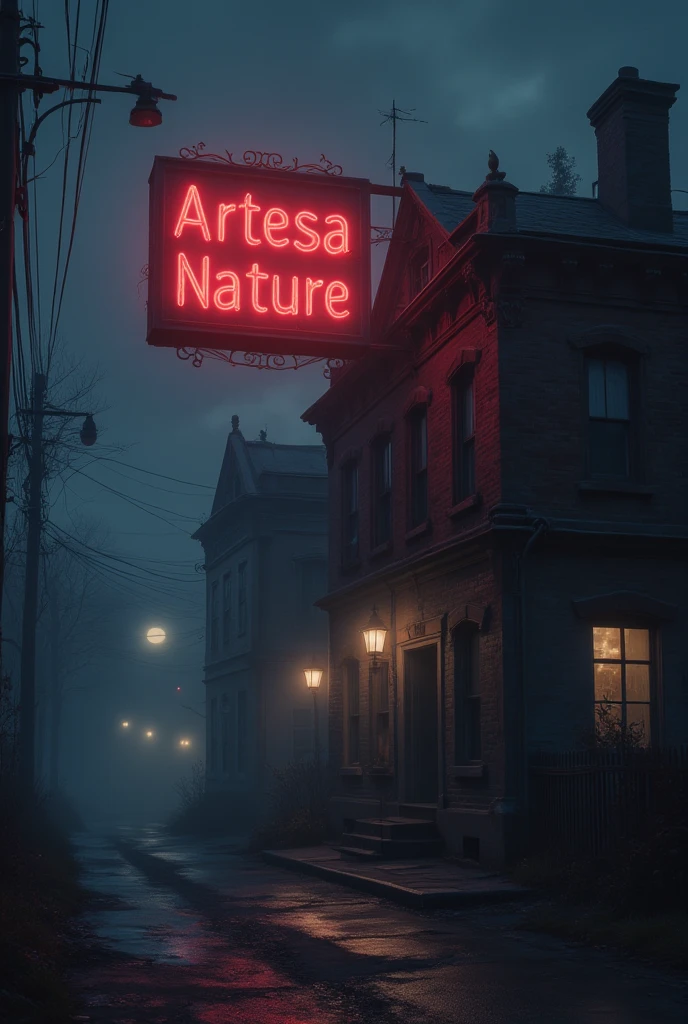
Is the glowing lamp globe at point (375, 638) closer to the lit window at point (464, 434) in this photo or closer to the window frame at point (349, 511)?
the lit window at point (464, 434)

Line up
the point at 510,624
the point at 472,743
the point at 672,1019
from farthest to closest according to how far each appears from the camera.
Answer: the point at 472,743 → the point at 510,624 → the point at 672,1019

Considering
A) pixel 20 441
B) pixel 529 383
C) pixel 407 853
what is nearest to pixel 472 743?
pixel 407 853

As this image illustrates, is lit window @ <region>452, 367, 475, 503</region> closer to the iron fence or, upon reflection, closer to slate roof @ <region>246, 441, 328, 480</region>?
the iron fence

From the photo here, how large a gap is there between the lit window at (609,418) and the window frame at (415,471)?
4.21 metres

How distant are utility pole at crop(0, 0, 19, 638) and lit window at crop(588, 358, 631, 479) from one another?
34.4 feet

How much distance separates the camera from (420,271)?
77.7ft

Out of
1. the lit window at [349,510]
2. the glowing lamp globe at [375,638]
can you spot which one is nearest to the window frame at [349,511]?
the lit window at [349,510]

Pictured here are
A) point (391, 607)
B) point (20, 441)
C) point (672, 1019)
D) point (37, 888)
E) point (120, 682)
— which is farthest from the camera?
point (120, 682)

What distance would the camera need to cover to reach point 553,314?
19.0 meters

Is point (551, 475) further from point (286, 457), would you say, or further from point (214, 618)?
point (214, 618)

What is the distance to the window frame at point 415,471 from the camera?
74.8 feet

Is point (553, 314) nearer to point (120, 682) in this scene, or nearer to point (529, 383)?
point (529, 383)

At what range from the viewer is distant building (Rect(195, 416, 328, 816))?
37.8m

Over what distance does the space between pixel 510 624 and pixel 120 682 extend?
73.2m
